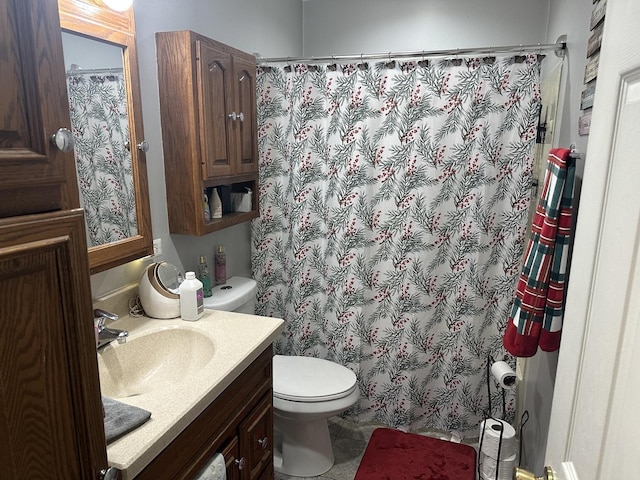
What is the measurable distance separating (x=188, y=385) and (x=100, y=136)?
853 millimetres

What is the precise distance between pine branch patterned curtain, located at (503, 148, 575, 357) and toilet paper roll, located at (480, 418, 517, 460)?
74 cm

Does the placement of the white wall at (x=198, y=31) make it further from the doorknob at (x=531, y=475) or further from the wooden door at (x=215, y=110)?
the doorknob at (x=531, y=475)

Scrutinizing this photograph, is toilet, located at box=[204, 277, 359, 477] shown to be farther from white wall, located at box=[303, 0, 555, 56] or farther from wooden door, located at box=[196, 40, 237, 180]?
white wall, located at box=[303, 0, 555, 56]

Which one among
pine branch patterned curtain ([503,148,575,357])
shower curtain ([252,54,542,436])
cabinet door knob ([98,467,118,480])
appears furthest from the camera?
shower curtain ([252,54,542,436])

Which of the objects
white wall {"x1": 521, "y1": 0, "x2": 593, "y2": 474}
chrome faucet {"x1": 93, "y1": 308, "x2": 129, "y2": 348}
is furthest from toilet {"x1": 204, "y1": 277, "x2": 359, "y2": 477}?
white wall {"x1": 521, "y1": 0, "x2": 593, "y2": 474}

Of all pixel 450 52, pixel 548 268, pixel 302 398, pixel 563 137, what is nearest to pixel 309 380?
pixel 302 398

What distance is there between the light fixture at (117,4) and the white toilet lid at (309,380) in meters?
1.58

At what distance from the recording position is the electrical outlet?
5.79 ft

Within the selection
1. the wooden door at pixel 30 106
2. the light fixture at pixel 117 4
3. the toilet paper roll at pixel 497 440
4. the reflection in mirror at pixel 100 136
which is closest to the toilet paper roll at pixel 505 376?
the toilet paper roll at pixel 497 440

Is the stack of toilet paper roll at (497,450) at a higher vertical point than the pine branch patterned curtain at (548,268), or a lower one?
lower

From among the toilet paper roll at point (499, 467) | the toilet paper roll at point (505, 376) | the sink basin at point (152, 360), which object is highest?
the sink basin at point (152, 360)

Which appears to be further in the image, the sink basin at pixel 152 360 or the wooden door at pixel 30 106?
the sink basin at pixel 152 360

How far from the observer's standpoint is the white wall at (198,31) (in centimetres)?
163

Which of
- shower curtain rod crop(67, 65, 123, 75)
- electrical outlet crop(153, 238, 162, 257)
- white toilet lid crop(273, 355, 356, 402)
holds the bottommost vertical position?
white toilet lid crop(273, 355, 356, 402)
